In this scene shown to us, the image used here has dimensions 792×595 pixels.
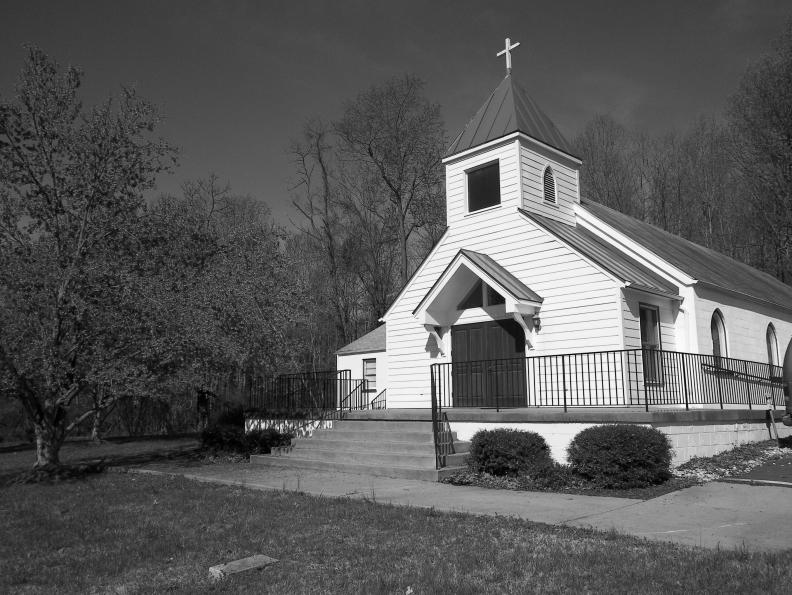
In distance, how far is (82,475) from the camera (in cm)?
1391

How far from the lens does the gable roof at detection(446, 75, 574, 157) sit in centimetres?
1672

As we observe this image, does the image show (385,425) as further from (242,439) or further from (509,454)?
(242,439)

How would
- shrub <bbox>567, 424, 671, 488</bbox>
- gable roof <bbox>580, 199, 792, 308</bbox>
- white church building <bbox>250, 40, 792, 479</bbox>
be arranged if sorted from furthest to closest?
gable roof <bbox>580, 199, 792, 308</bbox>, white church building <bbox>250, 40, 792, 479</bbox>, shrub <bbox>567, 424, 671, 488</bbox>

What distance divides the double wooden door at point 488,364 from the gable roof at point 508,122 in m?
4.71

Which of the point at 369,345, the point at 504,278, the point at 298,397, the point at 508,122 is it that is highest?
the point at 508,122

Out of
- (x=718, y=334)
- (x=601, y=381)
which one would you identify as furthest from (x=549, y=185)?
(x=601, y=381)

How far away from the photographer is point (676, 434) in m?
12.2

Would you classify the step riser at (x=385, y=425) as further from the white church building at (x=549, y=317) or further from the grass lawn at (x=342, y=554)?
the grass lawn at (x=342, y=554)

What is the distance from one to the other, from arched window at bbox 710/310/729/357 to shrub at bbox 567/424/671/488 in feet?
23.0

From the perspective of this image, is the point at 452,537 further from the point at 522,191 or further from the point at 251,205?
the point at 251,205

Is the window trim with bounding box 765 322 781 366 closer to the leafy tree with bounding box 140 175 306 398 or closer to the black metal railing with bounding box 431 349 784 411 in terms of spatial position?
the black metal railing with bounding box 431 349 784 411

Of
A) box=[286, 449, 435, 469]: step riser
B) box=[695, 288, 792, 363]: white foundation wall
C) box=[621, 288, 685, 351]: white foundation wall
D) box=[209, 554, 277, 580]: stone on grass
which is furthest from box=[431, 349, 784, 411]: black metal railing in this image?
box=[209, 554, 277, 580]: stone on grass

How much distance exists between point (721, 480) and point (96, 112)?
539 inches

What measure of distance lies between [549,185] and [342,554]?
41.9 ft
